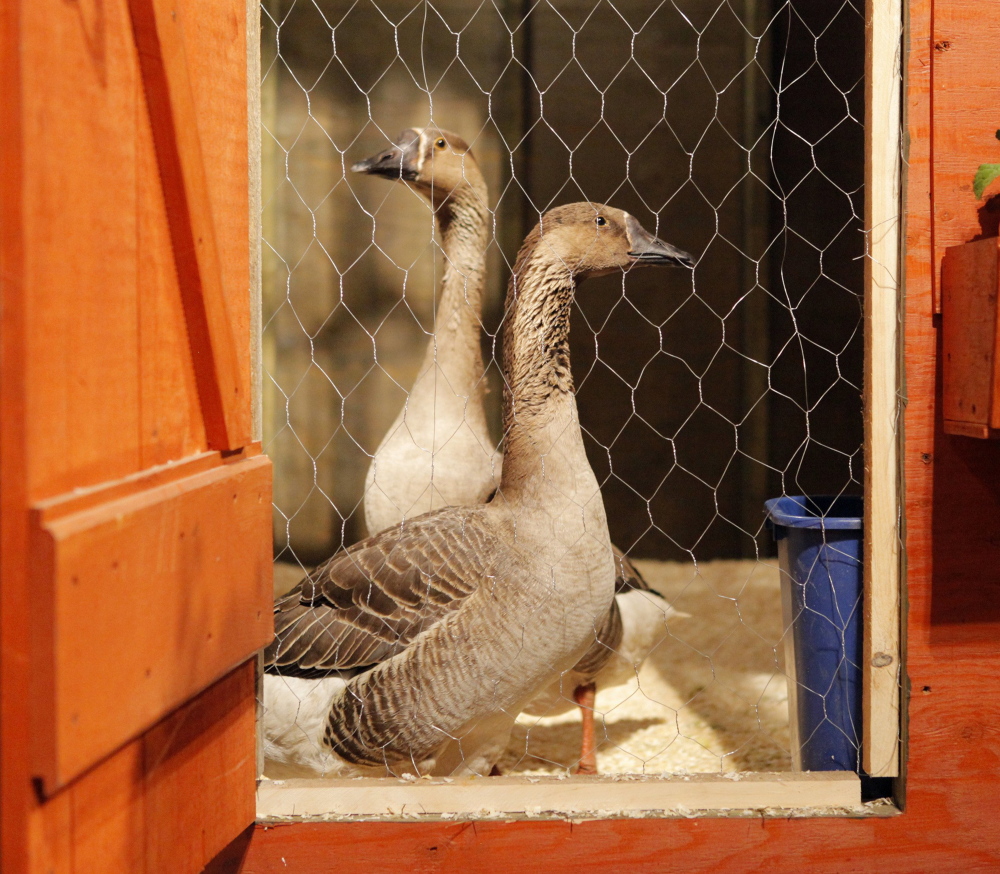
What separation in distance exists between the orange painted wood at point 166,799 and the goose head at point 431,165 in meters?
1.54

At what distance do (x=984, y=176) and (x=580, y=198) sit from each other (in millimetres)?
2845

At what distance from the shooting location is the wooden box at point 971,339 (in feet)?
4.51

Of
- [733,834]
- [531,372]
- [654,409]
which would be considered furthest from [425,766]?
[654,409]

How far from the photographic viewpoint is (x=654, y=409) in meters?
4.32

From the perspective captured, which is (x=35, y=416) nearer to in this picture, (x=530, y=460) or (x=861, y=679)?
(x=530, y=460)

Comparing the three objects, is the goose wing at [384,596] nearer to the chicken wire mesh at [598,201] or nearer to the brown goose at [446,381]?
the brown goose at [446,381]

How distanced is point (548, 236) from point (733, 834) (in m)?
1.29

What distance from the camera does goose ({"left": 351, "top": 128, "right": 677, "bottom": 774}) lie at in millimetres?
2336

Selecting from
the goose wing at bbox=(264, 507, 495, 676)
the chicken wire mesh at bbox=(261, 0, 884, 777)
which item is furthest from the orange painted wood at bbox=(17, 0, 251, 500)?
the chicken wire mesh at bbox=(261, 0, 884, 777)

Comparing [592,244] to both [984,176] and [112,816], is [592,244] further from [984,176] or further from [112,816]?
[112,816]

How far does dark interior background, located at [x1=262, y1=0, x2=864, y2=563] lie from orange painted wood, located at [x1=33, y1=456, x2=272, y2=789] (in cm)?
283

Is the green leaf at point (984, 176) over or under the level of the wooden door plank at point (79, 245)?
over

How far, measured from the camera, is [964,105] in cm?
153

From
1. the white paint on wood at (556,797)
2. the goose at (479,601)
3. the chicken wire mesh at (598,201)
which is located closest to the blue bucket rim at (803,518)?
the goose at (479,601)
